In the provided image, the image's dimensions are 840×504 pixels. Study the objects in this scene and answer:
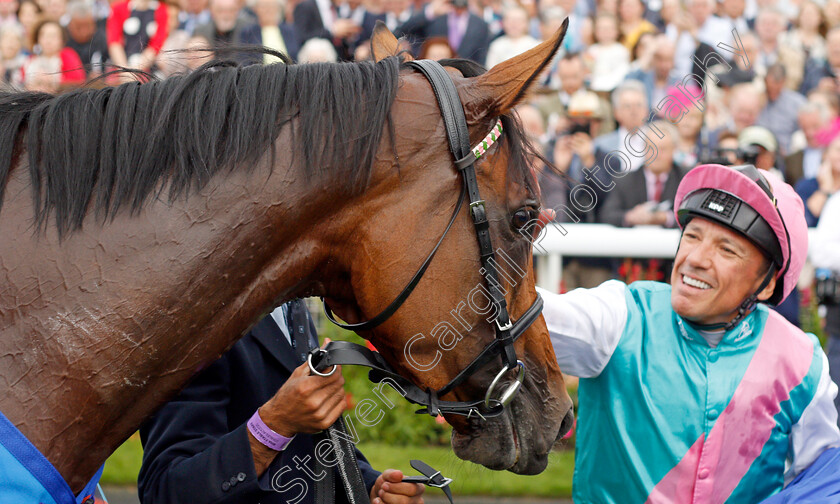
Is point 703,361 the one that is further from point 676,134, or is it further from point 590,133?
point 590,133

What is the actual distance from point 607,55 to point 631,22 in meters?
0.57

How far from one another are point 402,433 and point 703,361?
3.38 meters

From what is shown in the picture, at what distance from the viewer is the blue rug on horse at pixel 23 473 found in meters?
1.55

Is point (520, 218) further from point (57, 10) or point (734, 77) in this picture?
point (57, 10)

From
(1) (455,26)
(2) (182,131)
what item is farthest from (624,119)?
(2) (182,131)

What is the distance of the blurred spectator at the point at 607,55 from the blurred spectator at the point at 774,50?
1.25m

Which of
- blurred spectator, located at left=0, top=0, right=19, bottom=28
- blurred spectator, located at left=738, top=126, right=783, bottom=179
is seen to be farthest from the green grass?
blurred spectator, located at left=0, top=0, right=19, bottom=28

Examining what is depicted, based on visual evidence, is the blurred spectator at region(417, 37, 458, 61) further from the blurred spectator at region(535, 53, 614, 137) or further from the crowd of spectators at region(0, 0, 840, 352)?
the blurred spectator at region(535, 53, 614, 137)

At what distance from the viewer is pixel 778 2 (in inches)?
357

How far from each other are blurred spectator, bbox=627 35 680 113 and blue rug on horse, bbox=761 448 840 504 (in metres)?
5.14

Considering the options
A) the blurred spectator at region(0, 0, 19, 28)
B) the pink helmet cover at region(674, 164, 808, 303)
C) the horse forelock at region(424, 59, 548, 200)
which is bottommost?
the blurred spectator at region(0, 0, 19, 28)

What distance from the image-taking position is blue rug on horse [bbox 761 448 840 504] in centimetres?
217

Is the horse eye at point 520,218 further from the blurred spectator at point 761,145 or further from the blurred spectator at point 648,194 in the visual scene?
the blurred spectator at point 761,145

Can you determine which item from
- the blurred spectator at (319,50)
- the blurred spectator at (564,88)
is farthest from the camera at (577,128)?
the blurred spectator at (319,50)
